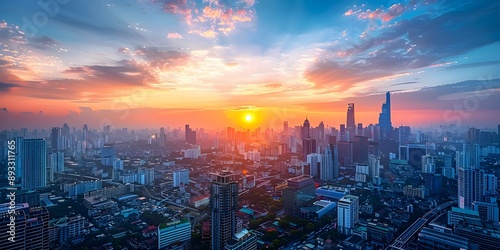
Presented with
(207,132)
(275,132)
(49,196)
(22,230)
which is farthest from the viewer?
(207,132)

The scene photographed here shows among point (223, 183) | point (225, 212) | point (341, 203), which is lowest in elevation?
point (341, 203)

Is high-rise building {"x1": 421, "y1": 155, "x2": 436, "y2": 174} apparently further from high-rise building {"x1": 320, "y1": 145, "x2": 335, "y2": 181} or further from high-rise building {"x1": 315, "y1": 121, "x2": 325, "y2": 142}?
high-rise building {"x1": 315, "y1": 121, "x2": 325, "y2": 142}

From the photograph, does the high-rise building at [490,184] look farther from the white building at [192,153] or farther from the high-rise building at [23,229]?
the white building at [192,153]

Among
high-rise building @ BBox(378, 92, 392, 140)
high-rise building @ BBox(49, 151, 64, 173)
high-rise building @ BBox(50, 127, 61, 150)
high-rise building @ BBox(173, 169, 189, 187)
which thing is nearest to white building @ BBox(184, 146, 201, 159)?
high-rise building @ BBox(173, 169, 189, 187)

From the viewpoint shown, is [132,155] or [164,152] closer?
[132,155]

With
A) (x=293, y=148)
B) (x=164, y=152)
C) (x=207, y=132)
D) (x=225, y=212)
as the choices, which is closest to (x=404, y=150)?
(x=293, y=148)

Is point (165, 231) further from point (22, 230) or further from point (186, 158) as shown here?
point (186, 158)
